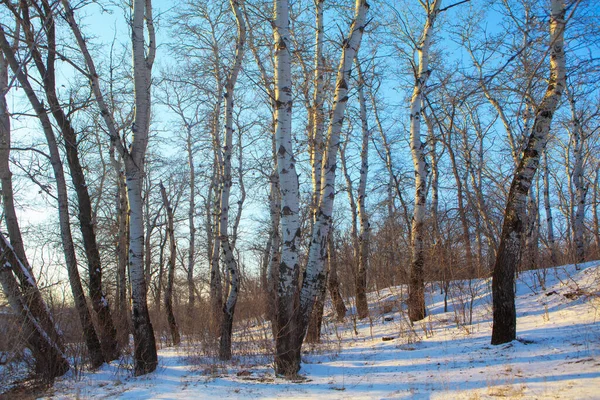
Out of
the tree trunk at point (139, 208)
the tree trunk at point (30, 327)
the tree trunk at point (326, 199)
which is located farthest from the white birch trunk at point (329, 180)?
the tree trunk at point (30, 327)

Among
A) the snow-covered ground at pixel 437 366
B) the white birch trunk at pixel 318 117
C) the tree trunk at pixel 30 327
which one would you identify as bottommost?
the snow-covered ground at pixel 437 366

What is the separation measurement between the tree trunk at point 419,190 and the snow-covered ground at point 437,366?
1.88 ft

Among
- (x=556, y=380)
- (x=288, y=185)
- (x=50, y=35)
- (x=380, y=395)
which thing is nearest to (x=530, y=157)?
(x=556, y=380)

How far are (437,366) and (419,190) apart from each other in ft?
14.2

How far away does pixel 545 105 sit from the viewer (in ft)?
19.5

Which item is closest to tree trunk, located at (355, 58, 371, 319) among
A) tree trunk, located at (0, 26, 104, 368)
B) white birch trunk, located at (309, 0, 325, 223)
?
white birch trunk, located at (309, 0, 325, 223)

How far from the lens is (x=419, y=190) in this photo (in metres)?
9.25

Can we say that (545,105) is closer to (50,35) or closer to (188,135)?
(50,35)

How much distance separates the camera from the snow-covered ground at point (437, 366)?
4648mm

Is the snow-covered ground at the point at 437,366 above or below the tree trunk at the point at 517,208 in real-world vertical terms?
below

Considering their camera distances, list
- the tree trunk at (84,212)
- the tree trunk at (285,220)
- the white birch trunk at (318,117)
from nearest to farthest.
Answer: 1. the tree trunk at (285,220)
2. the tree trunk at (84,212)
3. the white birch trunk at (318,117)

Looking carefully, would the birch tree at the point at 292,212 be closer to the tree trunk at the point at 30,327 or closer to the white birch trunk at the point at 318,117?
the white birch trunk at the point at 318,117

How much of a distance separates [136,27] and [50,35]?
2.61 meters

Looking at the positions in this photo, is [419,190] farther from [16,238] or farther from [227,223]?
[16,238]
